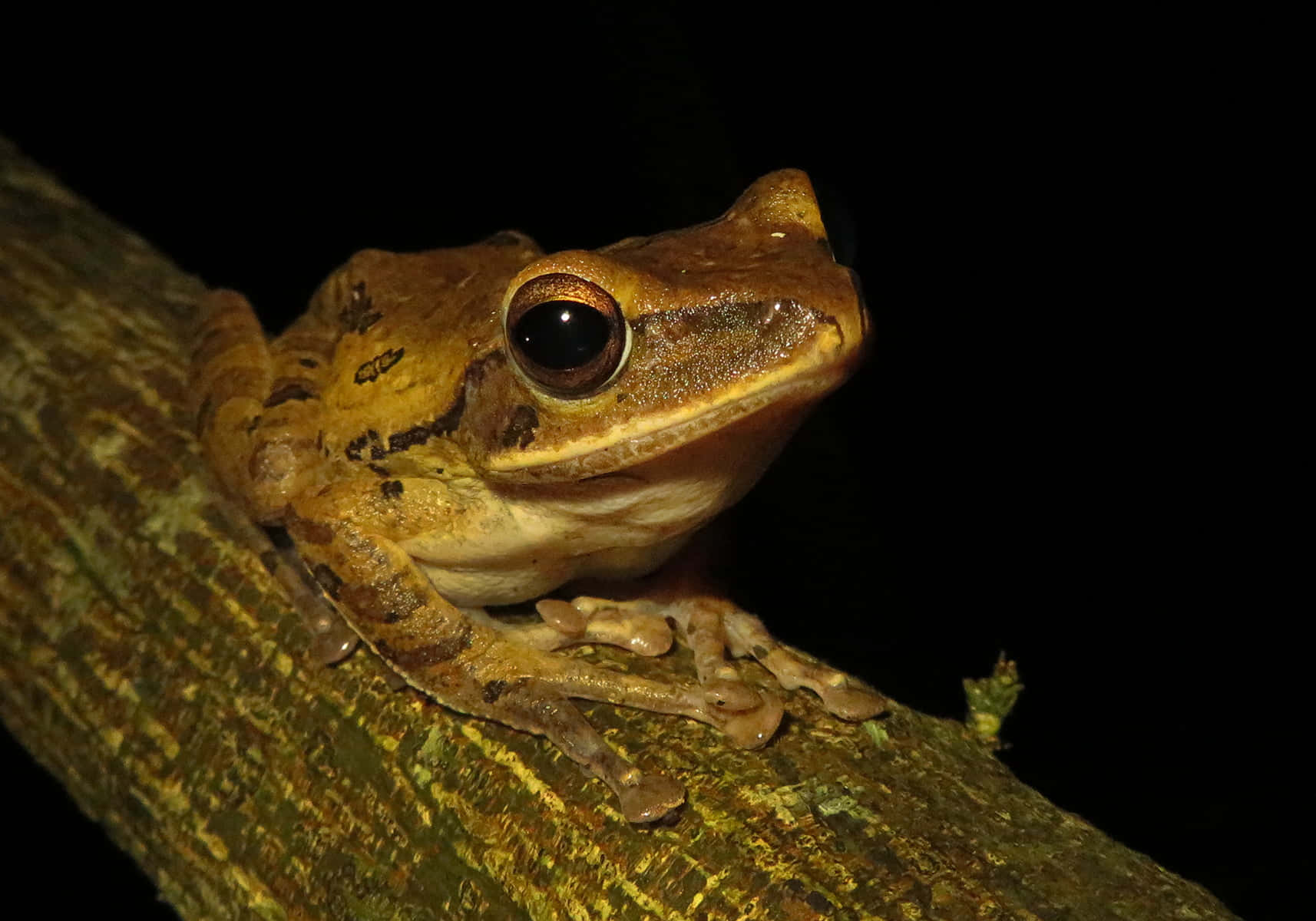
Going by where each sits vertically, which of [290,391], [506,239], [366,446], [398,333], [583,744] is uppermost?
[506,239]

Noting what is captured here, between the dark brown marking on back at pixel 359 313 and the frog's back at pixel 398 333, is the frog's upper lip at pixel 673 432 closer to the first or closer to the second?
the frog's back at pixel 398 333

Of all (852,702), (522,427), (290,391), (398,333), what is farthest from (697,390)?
(290,391)

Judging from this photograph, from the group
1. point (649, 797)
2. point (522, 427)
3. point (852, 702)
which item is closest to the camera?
point (649, 797)

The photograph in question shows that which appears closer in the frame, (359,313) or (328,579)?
(328,579)

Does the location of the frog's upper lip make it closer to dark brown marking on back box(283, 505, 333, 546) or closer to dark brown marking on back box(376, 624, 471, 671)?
dark brown marking on back box(376, 624, 471, 671)

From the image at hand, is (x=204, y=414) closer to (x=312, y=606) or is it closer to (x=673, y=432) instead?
(x=312, y=606)

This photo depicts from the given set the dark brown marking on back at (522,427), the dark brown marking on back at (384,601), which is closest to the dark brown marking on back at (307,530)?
the dark brown marking on back at (384,601)
